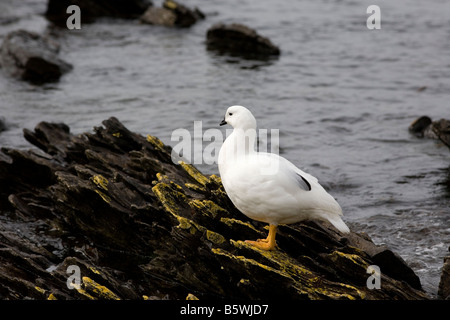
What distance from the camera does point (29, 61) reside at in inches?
842

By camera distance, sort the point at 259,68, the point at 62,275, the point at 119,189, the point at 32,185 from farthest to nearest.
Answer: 1. the point at 259,68
2. the point at 32,185
3. the point at 119,189
4. the point at 62,275

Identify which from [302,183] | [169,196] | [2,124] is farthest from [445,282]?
[2,124]

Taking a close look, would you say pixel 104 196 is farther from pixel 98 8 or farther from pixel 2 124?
pixel 98 8

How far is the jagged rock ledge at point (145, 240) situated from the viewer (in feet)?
26.4

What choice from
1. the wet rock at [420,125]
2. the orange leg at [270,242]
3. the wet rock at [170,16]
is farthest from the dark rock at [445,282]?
the wet rock at [170,16]

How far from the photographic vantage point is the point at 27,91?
20312 mm

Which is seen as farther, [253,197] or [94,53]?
[94,53]

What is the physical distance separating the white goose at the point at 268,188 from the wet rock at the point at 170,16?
20.7 meters

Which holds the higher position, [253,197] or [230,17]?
[230,17]

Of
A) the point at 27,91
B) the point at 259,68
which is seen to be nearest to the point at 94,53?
the point at 27,91

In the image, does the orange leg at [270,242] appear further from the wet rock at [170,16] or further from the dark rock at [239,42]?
the wet rock at [170,16]

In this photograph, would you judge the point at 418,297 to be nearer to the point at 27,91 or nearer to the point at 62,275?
the point at 62,275
